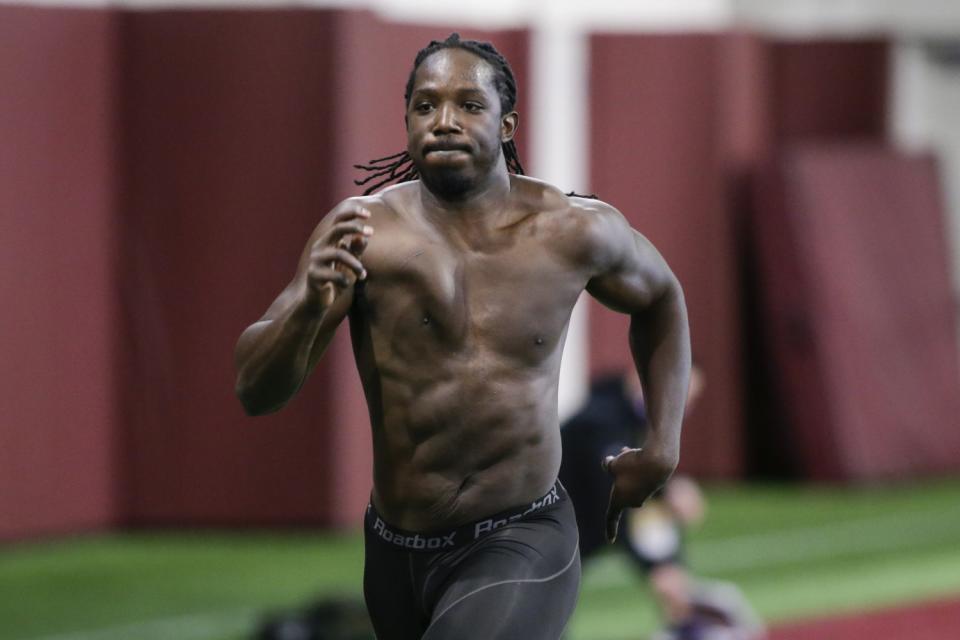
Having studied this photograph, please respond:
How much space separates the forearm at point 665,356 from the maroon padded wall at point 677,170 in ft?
33.0

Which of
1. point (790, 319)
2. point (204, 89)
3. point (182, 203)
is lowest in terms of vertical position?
point (790, 319)

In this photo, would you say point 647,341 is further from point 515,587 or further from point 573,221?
point 515,587

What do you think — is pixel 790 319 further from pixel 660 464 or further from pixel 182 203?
pixel 660 464

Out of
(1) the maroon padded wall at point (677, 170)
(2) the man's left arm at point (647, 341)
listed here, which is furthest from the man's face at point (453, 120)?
(1) the maroon padded wall at point (677, 170)

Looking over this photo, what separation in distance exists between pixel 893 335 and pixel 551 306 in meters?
11.7

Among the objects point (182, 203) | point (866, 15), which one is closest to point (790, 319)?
point (866, 15)

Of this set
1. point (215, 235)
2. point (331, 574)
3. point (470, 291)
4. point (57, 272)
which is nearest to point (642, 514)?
point (331, 574)

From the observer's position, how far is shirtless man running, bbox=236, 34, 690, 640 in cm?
425

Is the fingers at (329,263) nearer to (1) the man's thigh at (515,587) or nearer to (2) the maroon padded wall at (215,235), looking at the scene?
(1) the man's thigh at (515,587)

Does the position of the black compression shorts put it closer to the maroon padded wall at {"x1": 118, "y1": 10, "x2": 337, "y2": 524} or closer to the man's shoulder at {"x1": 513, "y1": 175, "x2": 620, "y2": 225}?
the man's shoulder at {"x1": 513, "y1": 175, "x2": 620, "y2": 225}

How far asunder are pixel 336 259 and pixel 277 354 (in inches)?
12.2

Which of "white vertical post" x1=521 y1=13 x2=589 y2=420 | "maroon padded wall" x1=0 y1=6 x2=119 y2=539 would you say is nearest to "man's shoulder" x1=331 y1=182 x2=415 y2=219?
"maroon padded wall" x1=0 y1=6 x2=119 y2=539

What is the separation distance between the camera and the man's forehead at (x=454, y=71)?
13.9 feet

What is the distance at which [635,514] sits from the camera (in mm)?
8711
